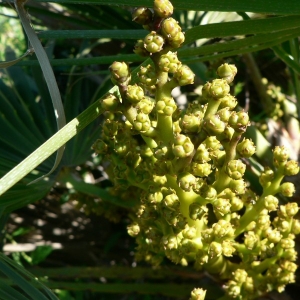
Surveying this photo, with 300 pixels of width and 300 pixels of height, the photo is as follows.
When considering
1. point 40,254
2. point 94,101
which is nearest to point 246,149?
point 94,101

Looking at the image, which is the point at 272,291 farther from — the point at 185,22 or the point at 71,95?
the point at 185,22

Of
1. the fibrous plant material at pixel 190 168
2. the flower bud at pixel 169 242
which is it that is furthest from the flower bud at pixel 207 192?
the flower bud at pixel 169 242

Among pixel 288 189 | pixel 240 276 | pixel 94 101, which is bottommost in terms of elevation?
pixel 240 276

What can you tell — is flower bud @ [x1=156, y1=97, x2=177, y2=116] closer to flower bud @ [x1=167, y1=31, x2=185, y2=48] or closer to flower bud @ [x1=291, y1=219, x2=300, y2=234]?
flower bud @ [x1=167, y1=31, x2=185, y2=48]

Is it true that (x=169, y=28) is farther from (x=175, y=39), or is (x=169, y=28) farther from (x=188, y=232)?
(x=188, y=232)

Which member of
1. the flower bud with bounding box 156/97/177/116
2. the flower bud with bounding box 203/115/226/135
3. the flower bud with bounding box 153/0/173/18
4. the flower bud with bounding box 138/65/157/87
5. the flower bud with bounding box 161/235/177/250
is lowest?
the flower bud with bounding box 161/235/177/250

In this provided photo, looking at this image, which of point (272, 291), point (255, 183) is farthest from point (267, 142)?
point (272, 291)

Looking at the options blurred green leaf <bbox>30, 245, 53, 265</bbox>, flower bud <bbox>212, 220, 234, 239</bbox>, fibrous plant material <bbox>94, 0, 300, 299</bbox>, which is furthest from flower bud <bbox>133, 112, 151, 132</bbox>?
blurred green leaf <bbox>30, 245, 53, 265</bbox>
